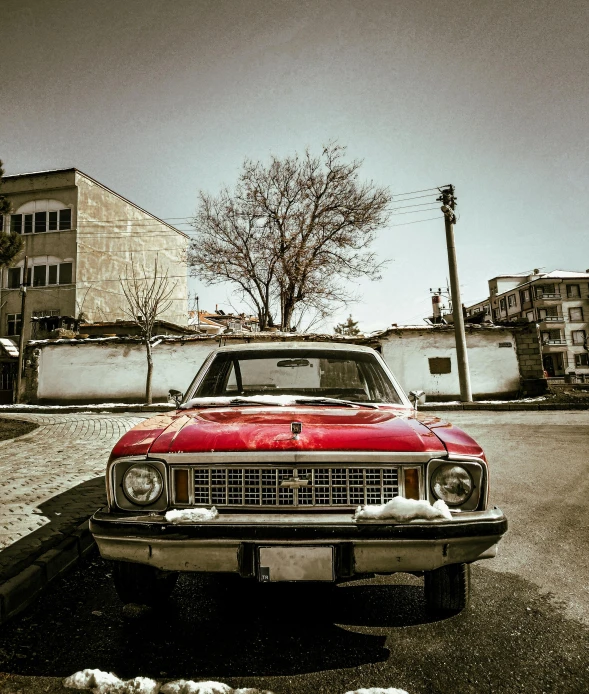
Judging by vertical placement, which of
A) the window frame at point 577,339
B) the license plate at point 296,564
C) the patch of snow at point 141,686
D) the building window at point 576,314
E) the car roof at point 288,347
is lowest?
the patch of snow at point 141,686

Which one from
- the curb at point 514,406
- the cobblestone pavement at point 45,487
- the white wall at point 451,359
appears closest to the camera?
the cobblestone pavement at point 45,487

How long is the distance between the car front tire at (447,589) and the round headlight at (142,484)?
148 cm

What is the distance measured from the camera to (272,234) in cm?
2872

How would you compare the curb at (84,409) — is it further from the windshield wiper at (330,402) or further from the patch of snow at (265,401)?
the windshield wiper at (330,402)

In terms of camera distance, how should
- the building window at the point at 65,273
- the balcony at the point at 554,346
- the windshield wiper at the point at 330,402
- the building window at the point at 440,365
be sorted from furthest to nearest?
the balcony at the point at 554,346 < the building window at the point at 65,273 < the building window at the point at 440,365 < the windshield wiper at the point at 330,402

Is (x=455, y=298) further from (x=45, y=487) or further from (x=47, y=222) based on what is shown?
(x=47, y=222)

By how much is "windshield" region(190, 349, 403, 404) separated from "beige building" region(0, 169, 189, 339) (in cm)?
2667

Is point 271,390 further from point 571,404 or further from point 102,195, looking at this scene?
point 102,195

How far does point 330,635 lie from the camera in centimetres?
237

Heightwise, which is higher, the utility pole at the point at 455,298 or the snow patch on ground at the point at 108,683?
the utility pole at the point at 455,298

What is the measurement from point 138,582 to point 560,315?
66.3 m

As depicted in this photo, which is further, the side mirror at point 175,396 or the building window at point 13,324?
the building window at point 13,324

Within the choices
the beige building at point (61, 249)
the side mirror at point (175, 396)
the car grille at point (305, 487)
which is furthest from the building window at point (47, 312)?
the car grille at point (305, 487)

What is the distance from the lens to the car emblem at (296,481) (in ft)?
7.36
